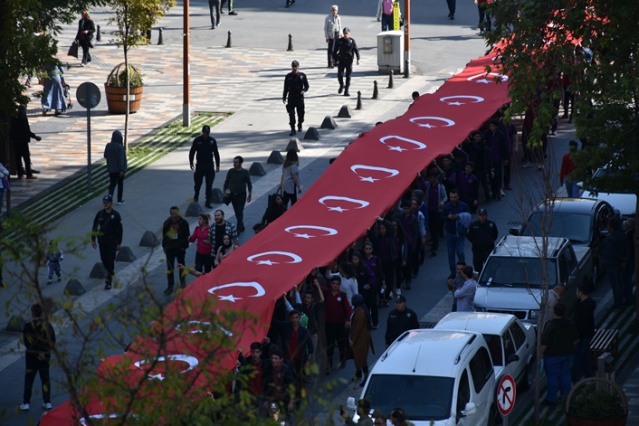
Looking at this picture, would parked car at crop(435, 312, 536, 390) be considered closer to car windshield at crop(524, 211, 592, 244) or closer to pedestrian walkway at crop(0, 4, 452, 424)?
car windshield at crop(524, 211, 592, 244)

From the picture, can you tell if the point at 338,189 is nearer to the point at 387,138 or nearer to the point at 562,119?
the point at 387,138

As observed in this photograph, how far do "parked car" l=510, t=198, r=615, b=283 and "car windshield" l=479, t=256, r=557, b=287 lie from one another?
212 centimetres

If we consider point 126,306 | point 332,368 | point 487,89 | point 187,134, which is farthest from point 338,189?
point 126,306

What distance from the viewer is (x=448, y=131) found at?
87.0 ft

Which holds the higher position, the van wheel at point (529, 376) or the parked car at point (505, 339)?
the parked car at point (505, 339)

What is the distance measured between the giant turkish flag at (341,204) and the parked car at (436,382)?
1.87m

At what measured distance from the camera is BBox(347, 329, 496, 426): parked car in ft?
49.6

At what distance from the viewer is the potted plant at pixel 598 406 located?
51.3 ft

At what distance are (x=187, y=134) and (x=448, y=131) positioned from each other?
8.92 metres

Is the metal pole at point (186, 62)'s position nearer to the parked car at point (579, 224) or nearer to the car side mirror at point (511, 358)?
the parked car at point (579, 224)

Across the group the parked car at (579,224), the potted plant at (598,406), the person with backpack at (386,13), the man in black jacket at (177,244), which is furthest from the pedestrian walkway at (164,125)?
the potted plant at (598,406)

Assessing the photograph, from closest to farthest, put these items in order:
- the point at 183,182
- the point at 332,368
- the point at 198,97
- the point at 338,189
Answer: the point at 332,368
the point at 338,189
the point at 183,182
the point at 198,97

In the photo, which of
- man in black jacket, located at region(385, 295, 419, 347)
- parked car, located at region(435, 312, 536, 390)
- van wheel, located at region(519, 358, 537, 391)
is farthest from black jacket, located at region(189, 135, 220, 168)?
van wheel, located at region(519, 358, 537, 391)

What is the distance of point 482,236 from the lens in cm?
2192
